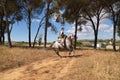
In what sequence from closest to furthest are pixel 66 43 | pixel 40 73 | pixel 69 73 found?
1. pixel 69 73
2. pixel 40 73
3. pixel 66 43

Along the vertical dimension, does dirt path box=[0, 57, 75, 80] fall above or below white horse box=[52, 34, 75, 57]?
below

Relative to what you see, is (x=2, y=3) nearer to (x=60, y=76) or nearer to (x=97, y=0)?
(x=97, y=0)

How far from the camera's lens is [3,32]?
58.2 meters

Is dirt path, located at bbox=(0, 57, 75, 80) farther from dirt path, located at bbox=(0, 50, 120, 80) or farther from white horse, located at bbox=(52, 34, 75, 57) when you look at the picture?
white horse, located at bbox=(52, 34, 75, 57)

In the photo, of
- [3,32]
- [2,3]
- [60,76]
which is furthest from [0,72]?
[3,32]

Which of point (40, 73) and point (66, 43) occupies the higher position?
point (66, 43)

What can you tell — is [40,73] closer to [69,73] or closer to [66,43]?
[69,73]

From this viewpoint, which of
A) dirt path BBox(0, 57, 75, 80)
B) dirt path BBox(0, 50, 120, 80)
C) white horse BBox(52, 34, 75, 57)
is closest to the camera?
dirt path BBox(0, 50, 120, 80)

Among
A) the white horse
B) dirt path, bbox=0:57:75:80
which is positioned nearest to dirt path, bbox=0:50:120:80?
dirt path, bbox=0:57:75:80

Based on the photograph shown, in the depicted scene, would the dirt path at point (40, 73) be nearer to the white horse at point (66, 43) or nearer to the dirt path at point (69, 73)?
the dirt path at point (69, 73)

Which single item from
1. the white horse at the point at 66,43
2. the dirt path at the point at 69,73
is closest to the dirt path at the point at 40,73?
the dirt path at the point at 69,73

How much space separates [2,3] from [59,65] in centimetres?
2204

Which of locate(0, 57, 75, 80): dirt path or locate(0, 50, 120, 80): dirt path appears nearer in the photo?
locate(0, 50, 120, 80): dirt path

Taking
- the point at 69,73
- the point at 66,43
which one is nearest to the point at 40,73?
the point at 69,73
